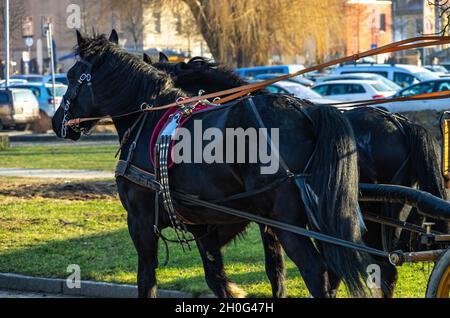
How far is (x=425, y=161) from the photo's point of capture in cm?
822

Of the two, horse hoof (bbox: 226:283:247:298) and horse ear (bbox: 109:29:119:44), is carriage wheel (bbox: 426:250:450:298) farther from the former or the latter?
horse ear (bbox: 109:29:119:44)

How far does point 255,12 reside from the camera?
42375 mm

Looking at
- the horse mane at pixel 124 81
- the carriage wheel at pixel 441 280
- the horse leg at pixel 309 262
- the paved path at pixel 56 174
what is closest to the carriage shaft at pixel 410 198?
the carriage wheel at pixel 441 280

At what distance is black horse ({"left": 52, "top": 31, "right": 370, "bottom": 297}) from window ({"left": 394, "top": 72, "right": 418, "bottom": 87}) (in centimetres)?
3181

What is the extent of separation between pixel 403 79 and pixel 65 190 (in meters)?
26.4

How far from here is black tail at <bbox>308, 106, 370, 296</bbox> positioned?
6.74m

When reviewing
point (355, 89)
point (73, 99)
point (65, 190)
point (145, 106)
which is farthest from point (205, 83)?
point (355, 89)

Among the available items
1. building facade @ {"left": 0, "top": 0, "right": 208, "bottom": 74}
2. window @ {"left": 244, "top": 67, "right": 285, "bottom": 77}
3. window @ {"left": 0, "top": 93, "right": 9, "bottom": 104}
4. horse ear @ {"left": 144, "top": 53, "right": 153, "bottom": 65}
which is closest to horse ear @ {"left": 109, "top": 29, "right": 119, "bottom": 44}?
horse ear @ {"left": 144, "top": 53, "right": 153, "bottom": 65}

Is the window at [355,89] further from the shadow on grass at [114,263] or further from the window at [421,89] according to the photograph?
the shadow on grass at [114,263]

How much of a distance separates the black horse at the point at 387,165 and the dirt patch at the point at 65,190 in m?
7.37

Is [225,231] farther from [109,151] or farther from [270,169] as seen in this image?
[109,151]

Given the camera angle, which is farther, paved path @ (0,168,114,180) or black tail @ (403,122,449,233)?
paved path @ (0,168,114,180)

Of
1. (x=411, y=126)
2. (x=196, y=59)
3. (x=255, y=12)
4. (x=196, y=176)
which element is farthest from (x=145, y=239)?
(x=255, y=12)
